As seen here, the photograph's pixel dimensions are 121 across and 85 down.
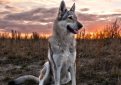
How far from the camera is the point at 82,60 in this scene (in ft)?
34.8

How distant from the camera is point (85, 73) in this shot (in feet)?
29.8

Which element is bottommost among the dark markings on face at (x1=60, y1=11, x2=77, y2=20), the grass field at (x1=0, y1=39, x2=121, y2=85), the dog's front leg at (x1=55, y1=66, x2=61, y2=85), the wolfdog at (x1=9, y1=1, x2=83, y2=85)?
the grass field at (x1=0, y1=39, x2=121, y2=85)

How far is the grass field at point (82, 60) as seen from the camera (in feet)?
29.0

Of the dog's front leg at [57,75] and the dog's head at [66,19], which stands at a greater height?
the dog's head at [66,19]

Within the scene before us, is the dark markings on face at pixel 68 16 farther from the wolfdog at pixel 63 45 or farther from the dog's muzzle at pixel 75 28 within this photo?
the dog's muzzle at pixel 75 28

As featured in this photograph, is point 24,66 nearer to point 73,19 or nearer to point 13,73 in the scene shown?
point 13,73

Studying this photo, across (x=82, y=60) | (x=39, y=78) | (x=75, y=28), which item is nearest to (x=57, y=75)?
(x=39, y=78)

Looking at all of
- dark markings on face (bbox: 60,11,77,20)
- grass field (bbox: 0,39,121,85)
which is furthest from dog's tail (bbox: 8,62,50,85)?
dark markings on face (bbox: 60,11,77,20)

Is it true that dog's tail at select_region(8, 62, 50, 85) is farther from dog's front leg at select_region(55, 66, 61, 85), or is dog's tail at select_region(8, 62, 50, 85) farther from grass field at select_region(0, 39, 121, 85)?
grass field at select_region(0, 39, 121, 85)

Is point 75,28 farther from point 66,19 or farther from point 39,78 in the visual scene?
point 39,78

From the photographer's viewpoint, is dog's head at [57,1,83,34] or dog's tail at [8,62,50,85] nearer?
dog's head at [57,1,83,34]

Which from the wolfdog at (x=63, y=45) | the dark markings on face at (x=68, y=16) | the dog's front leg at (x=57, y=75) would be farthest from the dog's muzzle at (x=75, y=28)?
the dog's front leg at (x=57, y=75)

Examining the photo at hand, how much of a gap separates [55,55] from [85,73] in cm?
177

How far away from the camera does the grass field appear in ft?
29.0
